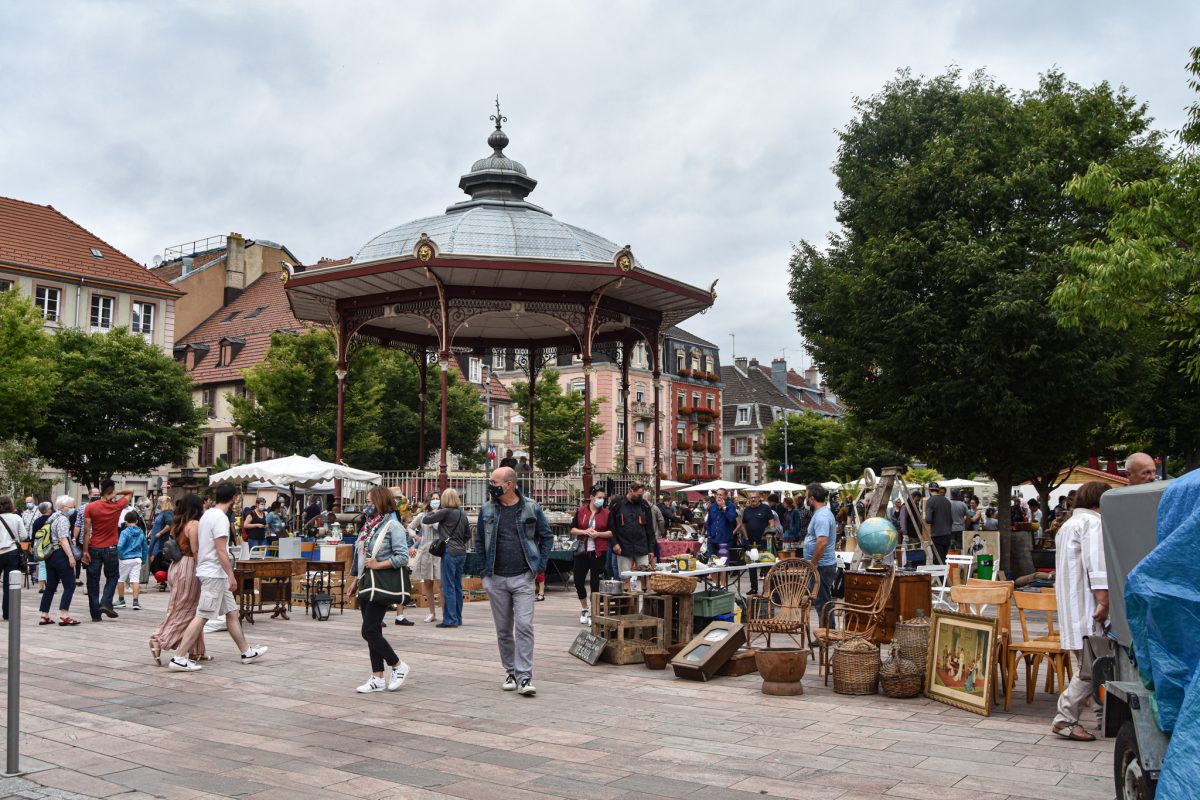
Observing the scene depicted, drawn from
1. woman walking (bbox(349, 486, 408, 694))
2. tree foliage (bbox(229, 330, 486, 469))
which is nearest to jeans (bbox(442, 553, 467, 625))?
woman walking (bbox(349, 486, 408, 694))

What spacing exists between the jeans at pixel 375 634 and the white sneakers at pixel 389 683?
11cm

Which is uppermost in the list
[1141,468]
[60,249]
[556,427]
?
[60,249]

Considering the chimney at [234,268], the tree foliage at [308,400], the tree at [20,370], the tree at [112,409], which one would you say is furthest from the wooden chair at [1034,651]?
the chimney at [234,268]

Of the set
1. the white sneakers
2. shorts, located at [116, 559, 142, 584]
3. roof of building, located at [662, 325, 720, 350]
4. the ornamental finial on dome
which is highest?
roof of building, located at [662, 325, 720, 350]

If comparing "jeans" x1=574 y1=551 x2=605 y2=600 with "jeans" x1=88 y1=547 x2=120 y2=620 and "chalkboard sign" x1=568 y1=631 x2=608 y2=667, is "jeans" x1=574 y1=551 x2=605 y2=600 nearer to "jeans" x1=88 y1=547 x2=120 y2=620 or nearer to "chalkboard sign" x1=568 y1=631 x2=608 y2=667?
"chalkboard sign" x1=568 y1=631 x2=608 y2=667

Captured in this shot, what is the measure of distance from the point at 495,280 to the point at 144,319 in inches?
1369

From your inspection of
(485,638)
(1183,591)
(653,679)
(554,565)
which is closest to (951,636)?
(653,679)

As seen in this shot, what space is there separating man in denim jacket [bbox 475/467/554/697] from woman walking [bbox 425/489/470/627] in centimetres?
415

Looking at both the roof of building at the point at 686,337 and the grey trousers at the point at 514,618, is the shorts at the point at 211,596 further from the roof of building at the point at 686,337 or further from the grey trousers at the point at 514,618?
the roof of building at the point at 686,337

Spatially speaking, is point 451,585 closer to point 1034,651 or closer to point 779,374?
point 1034,651

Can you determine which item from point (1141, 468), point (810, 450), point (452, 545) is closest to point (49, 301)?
point (452, 545)

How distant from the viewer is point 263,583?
15188 mm

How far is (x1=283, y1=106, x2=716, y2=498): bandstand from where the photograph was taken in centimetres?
1892

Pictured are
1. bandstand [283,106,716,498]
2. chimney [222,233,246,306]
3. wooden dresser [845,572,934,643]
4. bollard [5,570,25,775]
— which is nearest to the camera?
bollard [5,570,25,775]
